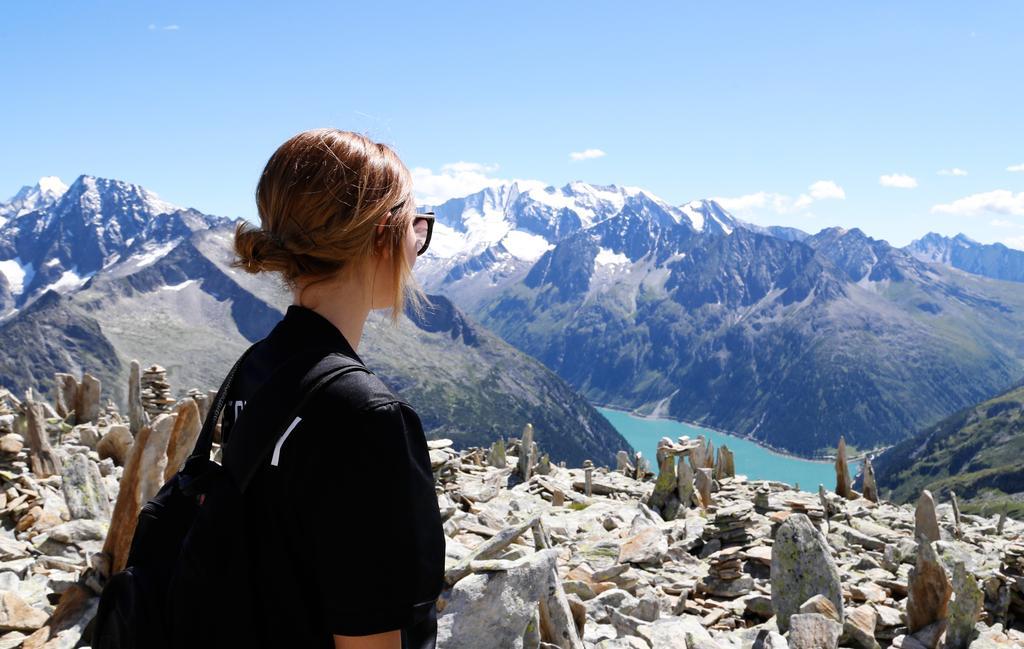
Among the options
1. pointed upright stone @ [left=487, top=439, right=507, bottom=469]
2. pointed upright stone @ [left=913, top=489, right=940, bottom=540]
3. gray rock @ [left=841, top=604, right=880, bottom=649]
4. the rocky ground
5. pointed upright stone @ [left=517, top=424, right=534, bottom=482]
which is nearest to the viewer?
the rocky ground

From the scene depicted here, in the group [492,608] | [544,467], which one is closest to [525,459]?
[544,467]

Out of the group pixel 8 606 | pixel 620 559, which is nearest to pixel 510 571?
pixel 8 606

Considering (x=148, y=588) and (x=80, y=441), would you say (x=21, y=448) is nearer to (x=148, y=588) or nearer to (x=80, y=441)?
(x=80, y=441)

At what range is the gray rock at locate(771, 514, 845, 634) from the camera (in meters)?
12.7

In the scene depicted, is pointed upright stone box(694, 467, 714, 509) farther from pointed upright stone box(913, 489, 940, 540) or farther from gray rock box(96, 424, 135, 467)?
gray rock box(96, 424, 135, 467)

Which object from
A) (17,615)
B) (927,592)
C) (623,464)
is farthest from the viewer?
Result: (623,464)

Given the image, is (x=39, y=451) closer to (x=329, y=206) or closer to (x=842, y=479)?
(x=329, y=206)

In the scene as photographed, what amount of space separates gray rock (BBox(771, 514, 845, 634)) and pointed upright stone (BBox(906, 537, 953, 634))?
47.5 inches

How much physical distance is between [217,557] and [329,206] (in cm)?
166

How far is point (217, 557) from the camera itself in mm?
3363

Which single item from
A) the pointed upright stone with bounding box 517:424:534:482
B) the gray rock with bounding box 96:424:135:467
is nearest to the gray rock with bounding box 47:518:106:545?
the gray rock with bounding box 96:424:135:467

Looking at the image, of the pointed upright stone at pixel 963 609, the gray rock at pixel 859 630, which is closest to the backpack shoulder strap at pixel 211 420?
the gray rock at pixel 859 630

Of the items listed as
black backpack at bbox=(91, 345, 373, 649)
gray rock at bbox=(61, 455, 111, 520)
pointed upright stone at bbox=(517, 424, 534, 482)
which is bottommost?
pointed upright stone at bbox=(517, 424, 534, 482)

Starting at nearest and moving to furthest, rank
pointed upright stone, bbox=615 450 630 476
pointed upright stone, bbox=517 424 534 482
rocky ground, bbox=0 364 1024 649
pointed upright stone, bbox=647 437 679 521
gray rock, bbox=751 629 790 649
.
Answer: rocky ground, bbox=0 364 1024 649 → gray rock, bbox=751 629 790 649 → pointed upright stone, bbox=647 437 679 521 → pointed upright stone, bbox=517 424 534 482 → pointed upright stone, bbox=615 450 630 476
